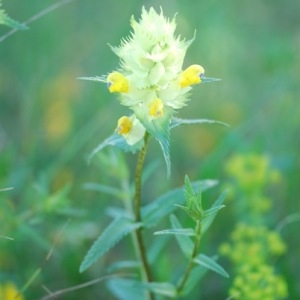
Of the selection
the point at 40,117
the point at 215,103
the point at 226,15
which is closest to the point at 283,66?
the point at 215,103

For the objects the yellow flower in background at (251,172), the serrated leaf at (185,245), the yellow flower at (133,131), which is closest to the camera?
the yellow flower at (133,131)

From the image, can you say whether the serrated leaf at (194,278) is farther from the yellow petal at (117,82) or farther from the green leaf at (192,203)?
the yellow petal at (117,82)

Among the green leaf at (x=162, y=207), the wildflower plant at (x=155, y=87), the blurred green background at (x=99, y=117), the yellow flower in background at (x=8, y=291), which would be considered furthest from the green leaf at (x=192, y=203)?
the yellow flower in background at (x=8, y=291)

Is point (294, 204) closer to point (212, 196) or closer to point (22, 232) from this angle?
point (212, 196)

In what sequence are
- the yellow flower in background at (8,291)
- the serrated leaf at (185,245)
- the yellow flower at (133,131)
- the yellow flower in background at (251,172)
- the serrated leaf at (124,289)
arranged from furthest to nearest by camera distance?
the yellow flower in background at (251,172)
the yellow flower in background at (8,291)
the serrated leaf at (124,289)
the serrated leaf at (185,245)
the yellow flower at (133,131)

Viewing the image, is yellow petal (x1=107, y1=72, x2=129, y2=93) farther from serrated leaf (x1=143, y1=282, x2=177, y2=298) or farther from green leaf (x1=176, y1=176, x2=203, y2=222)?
serrated leaf (x1=143, y1=282, x2=177, y2=298)
